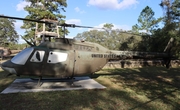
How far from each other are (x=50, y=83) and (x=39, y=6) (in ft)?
73.7

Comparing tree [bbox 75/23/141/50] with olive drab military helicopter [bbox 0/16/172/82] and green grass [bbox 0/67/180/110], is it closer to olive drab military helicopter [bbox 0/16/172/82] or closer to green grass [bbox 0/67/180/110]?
olive drab military helicopter [bbox 0/16/172/82]

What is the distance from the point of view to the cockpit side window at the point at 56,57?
26.4 ft

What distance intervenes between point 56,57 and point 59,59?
0.62 ft

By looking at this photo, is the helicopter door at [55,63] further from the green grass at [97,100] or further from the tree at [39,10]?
the tree at [39,10]

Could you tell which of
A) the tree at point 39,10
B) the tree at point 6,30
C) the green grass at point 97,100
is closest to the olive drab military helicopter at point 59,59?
the green grass at point 97,100

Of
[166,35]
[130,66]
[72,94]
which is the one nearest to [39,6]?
[130,66]

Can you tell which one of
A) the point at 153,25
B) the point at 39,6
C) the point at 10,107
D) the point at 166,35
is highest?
the point at 39,6

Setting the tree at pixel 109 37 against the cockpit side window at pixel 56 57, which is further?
the tree at pixel 109 37

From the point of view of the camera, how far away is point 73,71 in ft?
27.9

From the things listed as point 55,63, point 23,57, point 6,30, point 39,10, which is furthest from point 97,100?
point 6,30

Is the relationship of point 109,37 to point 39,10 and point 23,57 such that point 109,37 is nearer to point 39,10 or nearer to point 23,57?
point 39,10

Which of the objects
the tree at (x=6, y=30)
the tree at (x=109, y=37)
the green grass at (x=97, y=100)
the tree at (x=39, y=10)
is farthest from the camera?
the tree at (x=6, y=30)

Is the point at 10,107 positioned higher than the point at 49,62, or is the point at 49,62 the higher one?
the point at 49,62

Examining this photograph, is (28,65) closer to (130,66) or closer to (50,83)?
(50,83)
